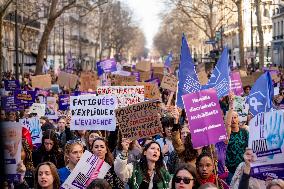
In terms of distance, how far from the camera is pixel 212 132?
713cm

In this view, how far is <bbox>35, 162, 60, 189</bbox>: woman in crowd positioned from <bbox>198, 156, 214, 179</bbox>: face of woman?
133 cm

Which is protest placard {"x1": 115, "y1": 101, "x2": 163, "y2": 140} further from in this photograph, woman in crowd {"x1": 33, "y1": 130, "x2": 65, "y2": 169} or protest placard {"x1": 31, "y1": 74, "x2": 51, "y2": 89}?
protest placard {"x1": 31, "y1": 74, "x2": 51, "y2": 89}

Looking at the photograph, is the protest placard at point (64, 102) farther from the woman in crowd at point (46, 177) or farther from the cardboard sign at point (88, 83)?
the woman in crowd at point (46, 177)

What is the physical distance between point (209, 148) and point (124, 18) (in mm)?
85148

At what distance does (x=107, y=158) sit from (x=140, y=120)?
100 cm

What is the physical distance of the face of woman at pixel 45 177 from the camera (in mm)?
5863

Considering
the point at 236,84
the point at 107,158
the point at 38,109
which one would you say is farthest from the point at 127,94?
the point at 236,84

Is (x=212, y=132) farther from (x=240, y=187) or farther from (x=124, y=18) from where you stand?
(x=124, y=18)

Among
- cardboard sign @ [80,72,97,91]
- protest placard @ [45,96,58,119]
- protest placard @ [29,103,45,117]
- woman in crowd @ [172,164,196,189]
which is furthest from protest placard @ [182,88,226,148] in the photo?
cardboard sign @ [80,72,97,91]

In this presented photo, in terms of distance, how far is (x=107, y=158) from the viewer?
7.13m

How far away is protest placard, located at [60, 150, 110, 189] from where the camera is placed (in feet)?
20.6

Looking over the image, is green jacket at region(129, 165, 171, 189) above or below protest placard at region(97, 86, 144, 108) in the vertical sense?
below

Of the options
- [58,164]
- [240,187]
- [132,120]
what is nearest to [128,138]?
[132,120]

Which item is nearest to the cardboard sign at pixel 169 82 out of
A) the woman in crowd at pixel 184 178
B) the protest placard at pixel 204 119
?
the protest placard at pixel 204 119
